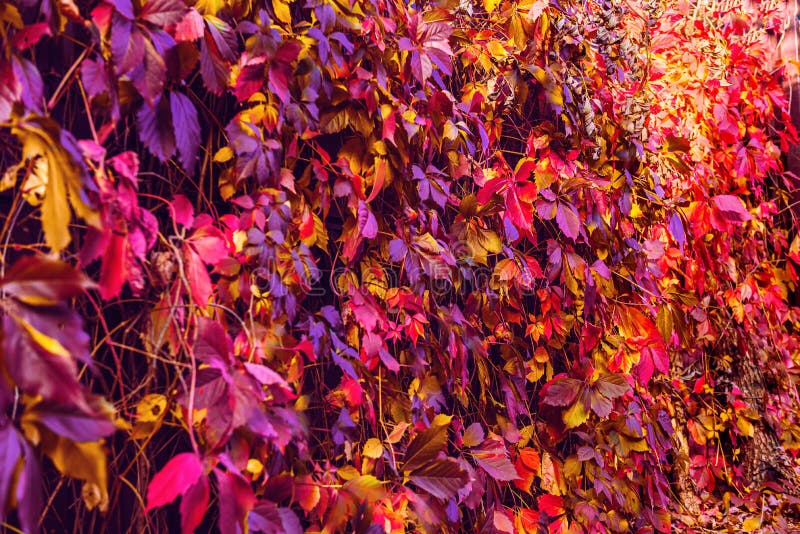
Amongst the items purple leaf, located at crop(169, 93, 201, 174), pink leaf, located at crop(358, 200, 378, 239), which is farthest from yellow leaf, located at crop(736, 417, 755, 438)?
purple leaf, located at crop(169, 93, 201, 174)

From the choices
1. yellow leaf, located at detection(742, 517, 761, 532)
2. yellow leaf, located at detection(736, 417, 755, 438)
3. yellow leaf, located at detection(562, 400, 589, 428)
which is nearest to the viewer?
yellow leaf, located at detection(562, 400, 589, 428)

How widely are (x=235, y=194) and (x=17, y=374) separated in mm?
556

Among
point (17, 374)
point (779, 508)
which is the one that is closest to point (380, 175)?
point (17, 374)

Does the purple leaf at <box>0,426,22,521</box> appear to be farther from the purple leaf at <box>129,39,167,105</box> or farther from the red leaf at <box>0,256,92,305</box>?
the purple leaf at <box>129,39,167,105</box>

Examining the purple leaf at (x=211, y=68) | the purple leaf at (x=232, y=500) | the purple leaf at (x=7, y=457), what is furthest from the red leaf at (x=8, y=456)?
the purple leaf at (x=211, y=68)

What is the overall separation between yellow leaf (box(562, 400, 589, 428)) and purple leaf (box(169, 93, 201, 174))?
1.09 m

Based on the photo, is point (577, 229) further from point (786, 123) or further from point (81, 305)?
point (786, 123)

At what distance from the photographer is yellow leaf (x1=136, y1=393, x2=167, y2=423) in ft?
3.00

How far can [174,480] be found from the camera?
0.80 meters

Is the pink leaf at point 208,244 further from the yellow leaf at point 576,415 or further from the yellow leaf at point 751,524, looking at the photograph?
the yellow leaf at point 751,524

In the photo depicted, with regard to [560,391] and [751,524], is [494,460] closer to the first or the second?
[560,391]

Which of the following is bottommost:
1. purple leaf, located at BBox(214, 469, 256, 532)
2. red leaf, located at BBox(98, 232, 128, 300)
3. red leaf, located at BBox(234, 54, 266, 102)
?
purple leaf, located at BBox(214, 469, 256, 532)

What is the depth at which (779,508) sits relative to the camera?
94.3 inches

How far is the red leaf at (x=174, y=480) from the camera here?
785 mm
